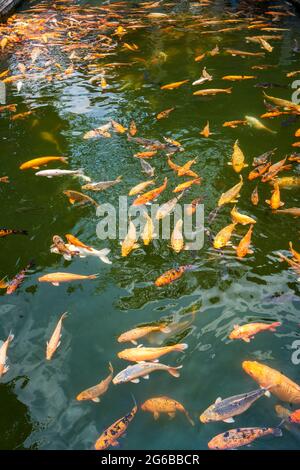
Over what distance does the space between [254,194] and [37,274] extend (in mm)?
2879

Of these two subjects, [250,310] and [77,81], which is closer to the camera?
[250,310]

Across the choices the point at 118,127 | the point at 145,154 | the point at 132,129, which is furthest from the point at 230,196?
the point at 118,127

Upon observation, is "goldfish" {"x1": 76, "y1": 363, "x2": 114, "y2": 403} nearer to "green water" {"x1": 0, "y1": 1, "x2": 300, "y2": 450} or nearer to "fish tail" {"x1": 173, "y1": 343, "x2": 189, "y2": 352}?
"green water" {"x1": 0, "y1": 1, "x2": 300, "y2": 450}

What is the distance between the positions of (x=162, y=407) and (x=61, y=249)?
2229mm

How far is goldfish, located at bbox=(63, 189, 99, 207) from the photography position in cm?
542

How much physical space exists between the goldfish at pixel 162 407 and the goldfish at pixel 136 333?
593 millimetres

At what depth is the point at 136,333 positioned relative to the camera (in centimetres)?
372

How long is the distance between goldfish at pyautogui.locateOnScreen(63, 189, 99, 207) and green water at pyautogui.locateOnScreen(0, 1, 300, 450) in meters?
0.16

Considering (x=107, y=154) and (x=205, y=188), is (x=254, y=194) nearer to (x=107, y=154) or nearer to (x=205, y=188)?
(x=205, y=188)

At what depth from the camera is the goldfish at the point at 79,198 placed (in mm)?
5422

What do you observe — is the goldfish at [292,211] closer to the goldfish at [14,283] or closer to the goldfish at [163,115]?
the goldfish at [14,283]

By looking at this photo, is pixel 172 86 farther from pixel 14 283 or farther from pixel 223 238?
pixel 14 283

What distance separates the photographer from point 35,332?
3934 millimetres

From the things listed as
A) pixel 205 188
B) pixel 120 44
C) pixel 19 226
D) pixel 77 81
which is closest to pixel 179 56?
pixel 120 44
